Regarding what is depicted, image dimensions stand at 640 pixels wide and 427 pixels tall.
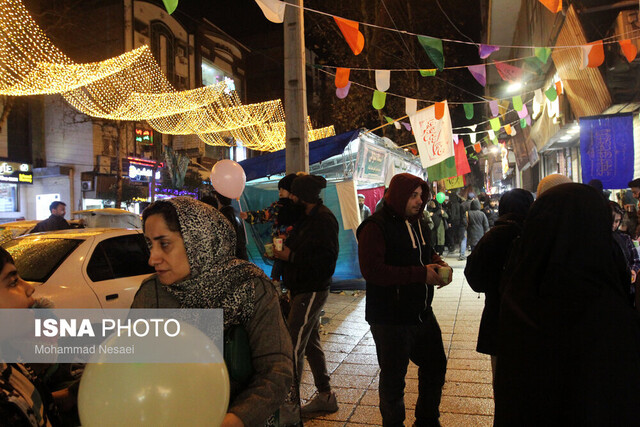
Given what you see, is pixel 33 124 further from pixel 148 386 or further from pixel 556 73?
pixel 148 386

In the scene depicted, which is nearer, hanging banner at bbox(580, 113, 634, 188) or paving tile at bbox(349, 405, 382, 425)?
paving tile at bbox(349, 405, 382, 425)

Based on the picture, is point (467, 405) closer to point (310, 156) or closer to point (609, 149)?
point (310, 156)

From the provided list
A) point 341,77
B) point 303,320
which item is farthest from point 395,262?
point 341,77

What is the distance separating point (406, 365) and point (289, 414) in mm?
1446

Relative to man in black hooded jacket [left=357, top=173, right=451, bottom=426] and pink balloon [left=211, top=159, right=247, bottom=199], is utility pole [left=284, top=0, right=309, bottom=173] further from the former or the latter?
man in black hooded jacket [left=357, top=173, right=451, bottom=426]

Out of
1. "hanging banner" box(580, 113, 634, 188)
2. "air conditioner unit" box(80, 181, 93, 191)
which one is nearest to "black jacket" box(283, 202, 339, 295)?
"hanging banner" box(580, 113, 634, 188)

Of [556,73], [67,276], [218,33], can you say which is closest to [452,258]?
[556,73]

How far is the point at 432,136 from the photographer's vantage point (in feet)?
30.7

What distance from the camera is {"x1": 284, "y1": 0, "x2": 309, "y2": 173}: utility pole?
19.4 feet

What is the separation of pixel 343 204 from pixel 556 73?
22.0ft

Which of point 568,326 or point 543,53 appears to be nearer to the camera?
point 568,326

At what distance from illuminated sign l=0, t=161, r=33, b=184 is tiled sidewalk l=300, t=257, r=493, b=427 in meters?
18.1

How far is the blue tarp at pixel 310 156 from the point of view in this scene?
25.5 ft

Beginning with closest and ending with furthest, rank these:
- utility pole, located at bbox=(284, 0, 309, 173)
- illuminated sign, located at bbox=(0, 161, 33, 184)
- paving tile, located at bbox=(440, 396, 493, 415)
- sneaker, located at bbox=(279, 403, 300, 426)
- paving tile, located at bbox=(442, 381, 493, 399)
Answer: sneaker, located at bbox=(279, 403, 300, 426)
paving tile, located at bbox=(440, 396, 493, 415)
paving tile, located at bbox=(442, 381, 493, 399)
utility pole, located at bbox=(284, 0, 309, 173)
illuminated sign, located at bbox=(0, 161, 33, 184)
